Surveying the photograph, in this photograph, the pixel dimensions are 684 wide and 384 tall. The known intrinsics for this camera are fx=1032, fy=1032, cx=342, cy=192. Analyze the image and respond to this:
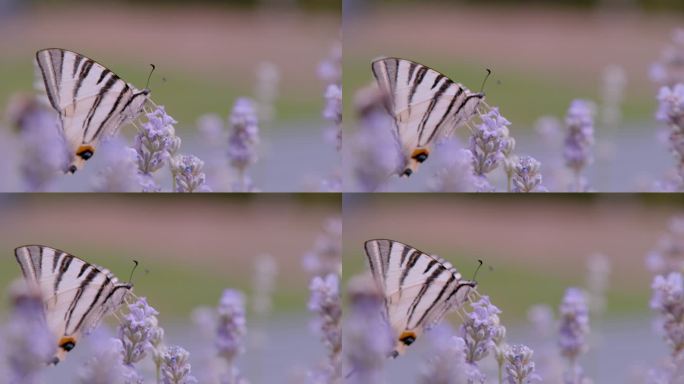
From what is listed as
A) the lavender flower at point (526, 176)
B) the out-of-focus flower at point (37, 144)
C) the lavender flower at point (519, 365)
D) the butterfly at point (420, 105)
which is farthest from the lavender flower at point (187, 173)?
the lavender flower at point (519, 365)

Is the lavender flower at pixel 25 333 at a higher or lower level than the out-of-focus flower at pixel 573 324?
lower

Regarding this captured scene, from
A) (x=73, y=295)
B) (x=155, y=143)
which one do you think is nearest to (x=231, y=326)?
(x=73, y=295)

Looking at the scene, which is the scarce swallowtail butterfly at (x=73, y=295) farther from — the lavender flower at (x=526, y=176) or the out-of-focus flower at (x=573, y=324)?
the out-of-focus flower at (x=573, y=324)

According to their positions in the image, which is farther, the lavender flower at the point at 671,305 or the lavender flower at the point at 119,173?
the lavender flower at the point at 671,305

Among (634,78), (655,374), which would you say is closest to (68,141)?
(634,78)

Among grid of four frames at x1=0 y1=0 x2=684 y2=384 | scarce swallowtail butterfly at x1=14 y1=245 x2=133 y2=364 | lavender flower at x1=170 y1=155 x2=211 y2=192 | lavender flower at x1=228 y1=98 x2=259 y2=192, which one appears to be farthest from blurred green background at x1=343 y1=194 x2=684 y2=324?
scarce swallowtail butterfly at x1=14 y1=245 x2=133 y2=364

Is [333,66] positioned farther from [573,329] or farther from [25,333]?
[25,333]

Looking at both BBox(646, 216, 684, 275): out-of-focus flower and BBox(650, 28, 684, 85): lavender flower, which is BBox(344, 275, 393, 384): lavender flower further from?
BBox(650, 28, 684, 85): lavender flower
